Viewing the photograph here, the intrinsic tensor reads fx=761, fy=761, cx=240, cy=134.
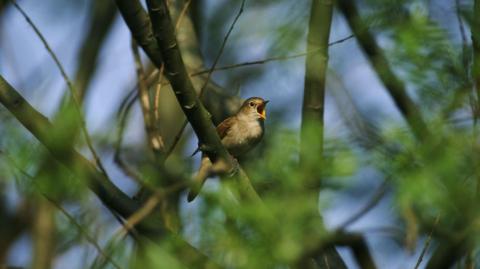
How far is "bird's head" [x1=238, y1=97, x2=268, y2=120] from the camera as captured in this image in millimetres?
7620

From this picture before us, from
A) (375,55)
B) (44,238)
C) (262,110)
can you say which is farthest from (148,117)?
(262,110)

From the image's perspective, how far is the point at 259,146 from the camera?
7398 millimetres

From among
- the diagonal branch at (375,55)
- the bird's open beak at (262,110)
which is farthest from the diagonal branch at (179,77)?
the bird's open beak at (262,110)

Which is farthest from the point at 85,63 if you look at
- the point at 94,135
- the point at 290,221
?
the point at 290,221

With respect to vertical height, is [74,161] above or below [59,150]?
below

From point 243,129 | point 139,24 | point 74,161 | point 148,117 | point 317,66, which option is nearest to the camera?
point 74,161

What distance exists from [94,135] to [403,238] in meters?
2.52

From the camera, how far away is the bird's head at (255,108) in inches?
300

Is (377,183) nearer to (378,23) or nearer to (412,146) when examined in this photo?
(412,146)

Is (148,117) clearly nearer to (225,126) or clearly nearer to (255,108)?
(225,126)

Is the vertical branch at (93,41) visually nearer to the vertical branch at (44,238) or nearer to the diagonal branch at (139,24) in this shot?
the vertical branch at (44,238)

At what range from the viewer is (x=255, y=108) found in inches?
308

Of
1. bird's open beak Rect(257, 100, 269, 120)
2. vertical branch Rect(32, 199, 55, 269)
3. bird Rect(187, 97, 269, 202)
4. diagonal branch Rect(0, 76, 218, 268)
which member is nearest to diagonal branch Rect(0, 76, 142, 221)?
diagonal branch Rect(0, 76, 218, 268)

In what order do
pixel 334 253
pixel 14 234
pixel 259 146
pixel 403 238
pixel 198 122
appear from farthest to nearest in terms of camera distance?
pixel 14 234 → pixel 259 146 → pixel 334 253 → pixel 198 122 → pixel 403 238
